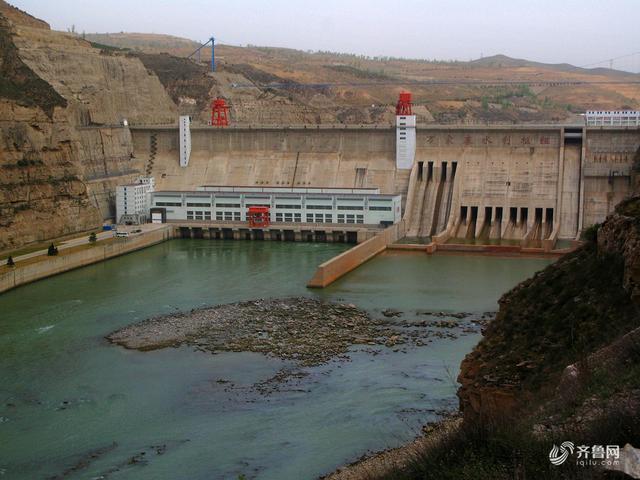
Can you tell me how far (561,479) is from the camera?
208 inches

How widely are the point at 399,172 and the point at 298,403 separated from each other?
67.6ft

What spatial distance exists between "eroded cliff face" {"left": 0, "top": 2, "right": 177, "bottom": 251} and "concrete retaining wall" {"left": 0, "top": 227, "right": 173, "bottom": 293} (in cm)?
209

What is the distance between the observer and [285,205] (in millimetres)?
31750

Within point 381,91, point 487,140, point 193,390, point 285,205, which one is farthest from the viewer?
point 381,91

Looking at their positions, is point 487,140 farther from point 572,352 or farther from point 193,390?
point 572,352

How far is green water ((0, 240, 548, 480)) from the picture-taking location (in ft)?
38.0

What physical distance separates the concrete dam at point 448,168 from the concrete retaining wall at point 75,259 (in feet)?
20.0

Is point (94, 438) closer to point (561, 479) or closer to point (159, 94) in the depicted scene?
point (561, 479)

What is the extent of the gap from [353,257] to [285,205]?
7.46 m

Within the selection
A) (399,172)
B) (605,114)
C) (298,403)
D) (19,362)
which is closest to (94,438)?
(298,403)

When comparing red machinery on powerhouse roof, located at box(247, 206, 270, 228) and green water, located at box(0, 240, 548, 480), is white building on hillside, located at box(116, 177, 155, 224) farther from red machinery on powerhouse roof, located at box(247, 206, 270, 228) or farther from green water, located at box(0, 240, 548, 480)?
green water, located at box(0, 240, 548, 480)

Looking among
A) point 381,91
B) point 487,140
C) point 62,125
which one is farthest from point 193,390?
point 381,91

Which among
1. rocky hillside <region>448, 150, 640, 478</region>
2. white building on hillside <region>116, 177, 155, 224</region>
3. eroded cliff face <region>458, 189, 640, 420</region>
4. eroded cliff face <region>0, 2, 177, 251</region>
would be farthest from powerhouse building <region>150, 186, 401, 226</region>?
eroded cliff face <region>458, 189, 640, 420</region>

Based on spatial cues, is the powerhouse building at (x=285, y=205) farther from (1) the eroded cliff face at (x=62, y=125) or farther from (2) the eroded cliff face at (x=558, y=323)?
(2) the eroded cliff face at (x=558, y=323)
